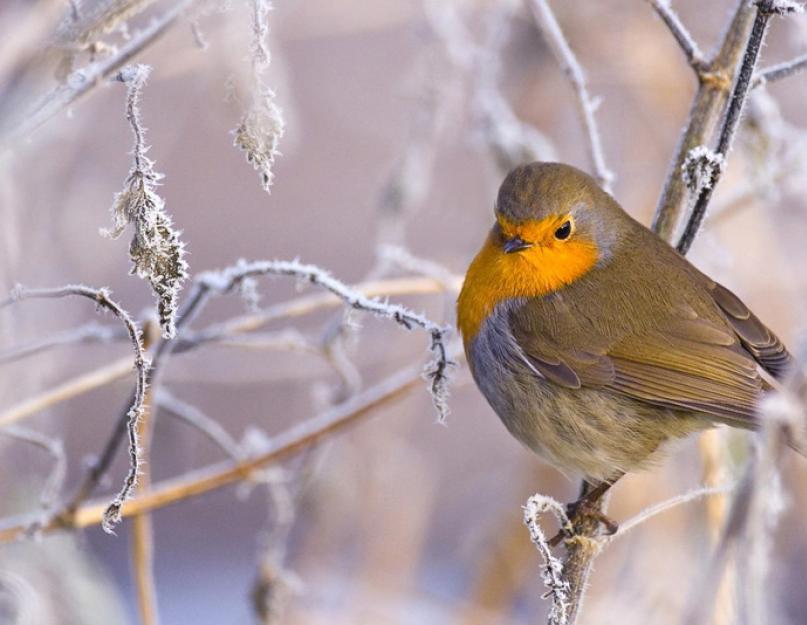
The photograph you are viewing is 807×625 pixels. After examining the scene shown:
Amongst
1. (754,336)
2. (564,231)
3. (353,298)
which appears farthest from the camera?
(564,231)

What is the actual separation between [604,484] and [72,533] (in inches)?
47.8

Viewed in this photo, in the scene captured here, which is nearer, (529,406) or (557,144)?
(529,406)

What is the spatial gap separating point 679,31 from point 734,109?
23 cm

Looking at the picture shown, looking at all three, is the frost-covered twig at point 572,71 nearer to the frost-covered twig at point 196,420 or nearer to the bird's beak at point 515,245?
the bird's beak at point 515,245

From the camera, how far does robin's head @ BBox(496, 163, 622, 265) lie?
2611 mm

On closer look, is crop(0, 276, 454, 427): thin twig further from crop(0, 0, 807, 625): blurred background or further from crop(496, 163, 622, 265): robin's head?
crop(496, 163, 622, 265): robin's head

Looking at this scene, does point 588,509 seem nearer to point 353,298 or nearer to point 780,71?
point 353,298

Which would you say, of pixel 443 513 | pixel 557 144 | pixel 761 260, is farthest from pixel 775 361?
pixel 443 513

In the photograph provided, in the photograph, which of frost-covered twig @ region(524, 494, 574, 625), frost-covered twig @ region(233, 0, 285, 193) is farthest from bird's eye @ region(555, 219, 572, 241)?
frost-covered twig @ region(233, 0, 285, 193)

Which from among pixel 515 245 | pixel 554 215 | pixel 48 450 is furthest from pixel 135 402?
pixel 554 215

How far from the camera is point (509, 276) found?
105 inches

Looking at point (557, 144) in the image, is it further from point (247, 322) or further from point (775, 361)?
point (247, 322)

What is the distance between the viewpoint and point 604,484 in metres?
2.42

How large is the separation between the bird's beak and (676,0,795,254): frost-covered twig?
1.42 ft
